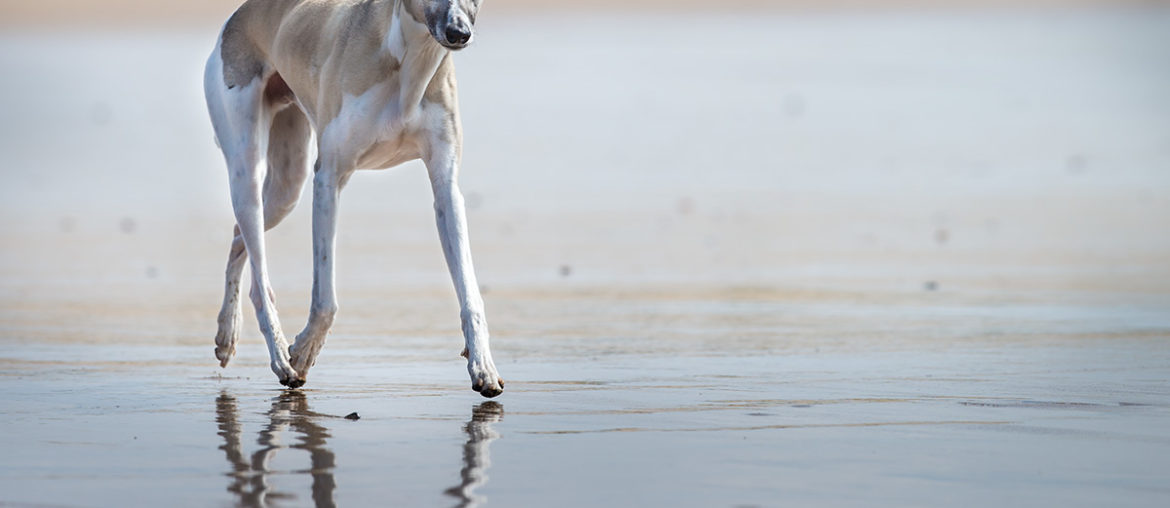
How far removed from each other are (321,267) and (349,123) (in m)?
0.53

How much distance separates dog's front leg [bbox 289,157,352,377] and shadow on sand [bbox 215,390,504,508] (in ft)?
0.96

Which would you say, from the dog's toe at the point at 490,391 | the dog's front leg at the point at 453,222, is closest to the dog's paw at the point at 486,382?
the dog's toe at the point at 490,391

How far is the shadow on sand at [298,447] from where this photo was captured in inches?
152

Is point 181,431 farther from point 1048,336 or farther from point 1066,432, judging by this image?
point 1048,336

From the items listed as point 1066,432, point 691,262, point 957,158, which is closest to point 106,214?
point 691,262

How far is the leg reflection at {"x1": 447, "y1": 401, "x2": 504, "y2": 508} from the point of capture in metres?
3.86

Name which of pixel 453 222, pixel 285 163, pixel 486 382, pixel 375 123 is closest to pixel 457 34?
pixel 375 123

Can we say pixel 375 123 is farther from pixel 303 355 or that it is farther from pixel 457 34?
pixel 303 355

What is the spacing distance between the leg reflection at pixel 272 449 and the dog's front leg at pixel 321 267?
0.27m

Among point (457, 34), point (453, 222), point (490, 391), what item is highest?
point (457, 34)

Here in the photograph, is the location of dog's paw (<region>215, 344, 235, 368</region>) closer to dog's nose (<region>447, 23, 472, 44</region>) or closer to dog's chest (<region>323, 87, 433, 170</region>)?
dog's chest (<region>323, 87, 433, 170</region>)

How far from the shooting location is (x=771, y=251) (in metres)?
12.1

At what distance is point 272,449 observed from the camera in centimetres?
447

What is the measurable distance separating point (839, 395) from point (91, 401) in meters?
2.39
